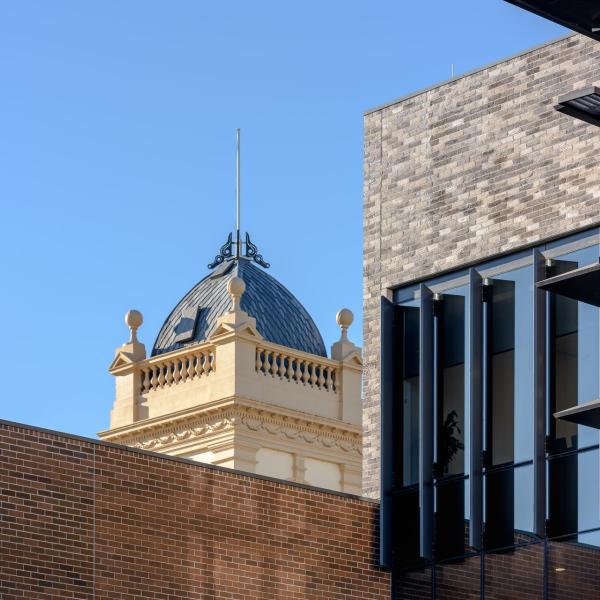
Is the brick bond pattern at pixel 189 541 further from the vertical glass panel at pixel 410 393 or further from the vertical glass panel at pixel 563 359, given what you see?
the vertical glass panel at pixel 563 359

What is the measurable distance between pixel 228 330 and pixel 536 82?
1640 cm

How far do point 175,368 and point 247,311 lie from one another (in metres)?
2.43

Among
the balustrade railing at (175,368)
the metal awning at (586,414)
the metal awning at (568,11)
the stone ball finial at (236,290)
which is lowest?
the metal awning at (586,414)

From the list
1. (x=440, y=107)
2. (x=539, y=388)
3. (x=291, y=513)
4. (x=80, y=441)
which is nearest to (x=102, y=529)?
(x=80, y=441)

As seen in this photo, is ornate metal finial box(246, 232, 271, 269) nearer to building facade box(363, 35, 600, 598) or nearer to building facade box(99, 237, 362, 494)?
building facade box(99, 237, 362, 494)

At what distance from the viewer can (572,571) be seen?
25.9 metres

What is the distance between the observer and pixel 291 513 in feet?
90.0

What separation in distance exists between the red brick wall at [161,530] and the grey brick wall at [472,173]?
4.46ft

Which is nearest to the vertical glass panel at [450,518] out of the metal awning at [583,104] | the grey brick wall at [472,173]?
the grey brick wall at [472,173]

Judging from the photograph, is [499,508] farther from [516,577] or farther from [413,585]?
[413,585]

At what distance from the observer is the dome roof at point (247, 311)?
4588 centimetres

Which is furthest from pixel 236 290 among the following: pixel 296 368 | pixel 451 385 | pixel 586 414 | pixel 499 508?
pixel 586 414

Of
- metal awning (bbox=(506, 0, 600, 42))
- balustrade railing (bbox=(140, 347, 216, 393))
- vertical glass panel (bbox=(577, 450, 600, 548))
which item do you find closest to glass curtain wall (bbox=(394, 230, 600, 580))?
vertical glass panel (bbox=(577, 450, 600, 548))

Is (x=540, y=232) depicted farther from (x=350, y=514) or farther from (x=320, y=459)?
(x=320, y=459)
